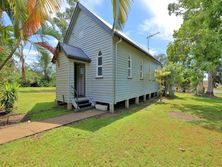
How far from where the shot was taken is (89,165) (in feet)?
13.4

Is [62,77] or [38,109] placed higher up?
[62,77]

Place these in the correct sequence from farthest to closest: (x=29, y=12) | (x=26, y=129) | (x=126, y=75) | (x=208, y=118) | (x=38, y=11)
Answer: (x=126, y=75), (x=208, y=118), (x=29, y=12), (x=38, y=11), (x=26, y=129)

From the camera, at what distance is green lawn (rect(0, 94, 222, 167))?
4293mm

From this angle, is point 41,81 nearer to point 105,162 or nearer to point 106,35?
point 106,35

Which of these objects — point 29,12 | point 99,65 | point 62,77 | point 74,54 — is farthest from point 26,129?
point 99,65

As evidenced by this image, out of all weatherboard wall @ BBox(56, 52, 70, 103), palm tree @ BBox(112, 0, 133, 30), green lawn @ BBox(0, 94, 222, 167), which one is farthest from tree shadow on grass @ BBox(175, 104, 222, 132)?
weatherboard wall @ BBox(56, 52, 70, 103)

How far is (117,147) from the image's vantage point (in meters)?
5.13

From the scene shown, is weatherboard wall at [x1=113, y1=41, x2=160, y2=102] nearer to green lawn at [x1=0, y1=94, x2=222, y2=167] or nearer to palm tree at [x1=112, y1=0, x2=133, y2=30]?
green lawn at [x1=0, y1=94, x2=222, y2=167]

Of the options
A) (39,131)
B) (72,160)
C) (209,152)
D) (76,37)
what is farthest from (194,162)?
(76,37)

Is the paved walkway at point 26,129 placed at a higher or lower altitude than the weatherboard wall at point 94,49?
lower

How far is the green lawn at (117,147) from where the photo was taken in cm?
429

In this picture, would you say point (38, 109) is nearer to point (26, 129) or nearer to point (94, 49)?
point (26, 129)

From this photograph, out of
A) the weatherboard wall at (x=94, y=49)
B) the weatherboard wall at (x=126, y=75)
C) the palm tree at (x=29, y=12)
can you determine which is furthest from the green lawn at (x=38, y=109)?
the palm tree at (x=29, y=12)

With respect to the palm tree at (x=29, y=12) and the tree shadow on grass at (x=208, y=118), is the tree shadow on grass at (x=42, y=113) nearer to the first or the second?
the palm tree at (x=29, y=12)
